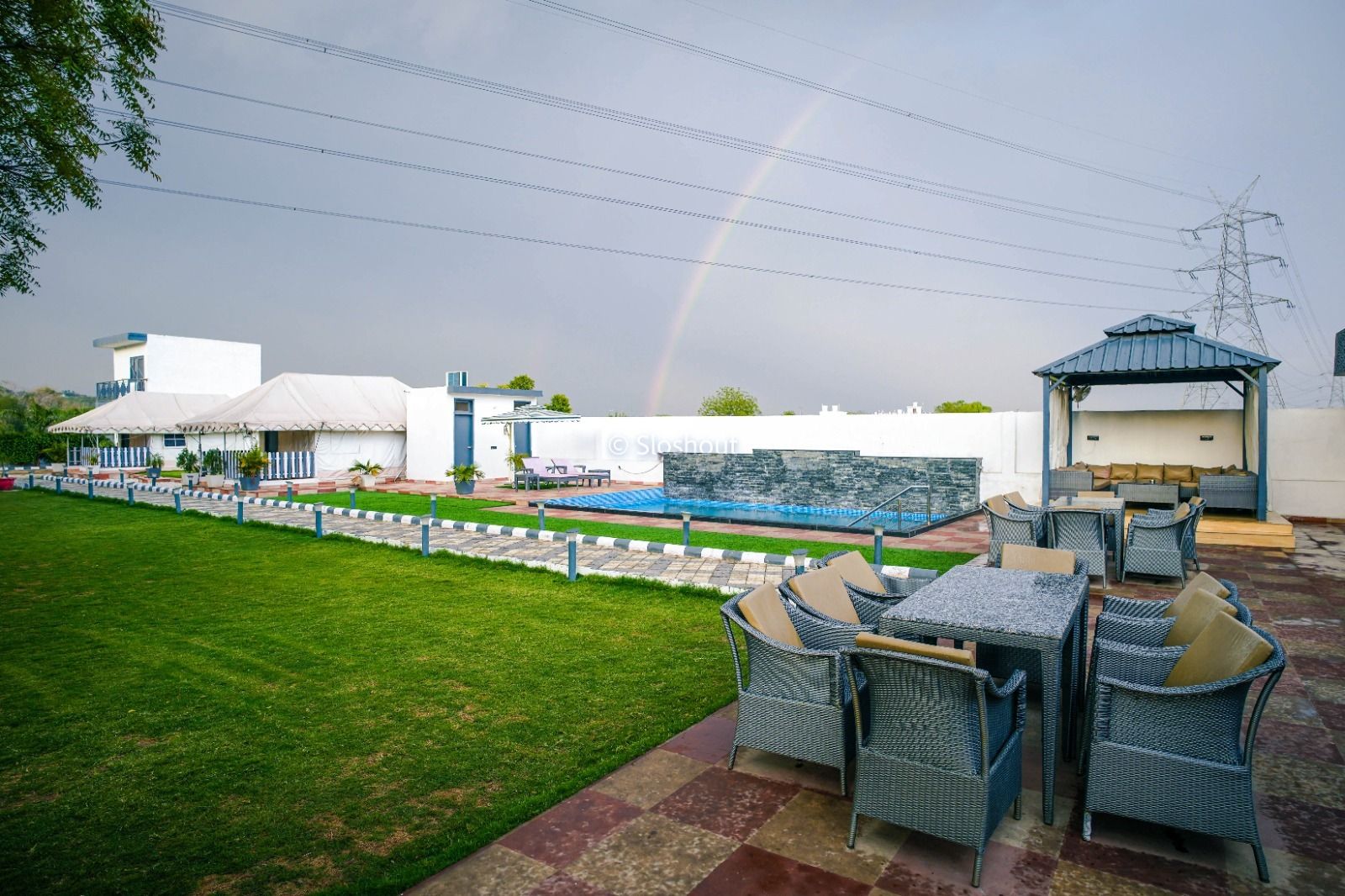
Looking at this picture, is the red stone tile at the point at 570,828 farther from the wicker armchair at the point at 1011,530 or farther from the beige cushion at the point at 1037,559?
the wicker armchair at the point at 1011,530

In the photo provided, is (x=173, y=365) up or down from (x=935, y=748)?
up

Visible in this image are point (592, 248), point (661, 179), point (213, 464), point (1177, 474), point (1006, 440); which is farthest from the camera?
point (213, 464)

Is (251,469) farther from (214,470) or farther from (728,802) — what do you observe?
(728,802)

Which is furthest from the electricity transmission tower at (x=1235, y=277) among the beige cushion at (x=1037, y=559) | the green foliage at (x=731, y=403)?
the green foliage at (x=731, y=403)

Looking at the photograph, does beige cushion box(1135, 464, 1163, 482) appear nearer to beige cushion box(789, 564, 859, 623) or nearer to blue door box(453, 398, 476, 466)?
beige cushion box(789, 564, 859, 623)

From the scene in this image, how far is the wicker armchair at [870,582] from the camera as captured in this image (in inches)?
162

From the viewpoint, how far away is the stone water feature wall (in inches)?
591

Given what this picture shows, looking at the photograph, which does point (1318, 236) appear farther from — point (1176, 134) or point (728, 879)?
point (728, 879)

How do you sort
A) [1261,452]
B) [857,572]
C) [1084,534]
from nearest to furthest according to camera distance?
[857,572] < [1084,534] < [1261,452]

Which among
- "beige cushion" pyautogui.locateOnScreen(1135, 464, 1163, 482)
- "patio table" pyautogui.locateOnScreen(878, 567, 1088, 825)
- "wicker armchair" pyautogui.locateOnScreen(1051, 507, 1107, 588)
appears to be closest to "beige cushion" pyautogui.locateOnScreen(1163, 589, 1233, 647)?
"patio table" pyautogui.locateOnScreen(878, 567, 1088, 825)

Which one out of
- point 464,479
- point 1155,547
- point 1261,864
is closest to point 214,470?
point 464,479

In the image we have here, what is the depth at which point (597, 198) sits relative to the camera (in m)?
17.5

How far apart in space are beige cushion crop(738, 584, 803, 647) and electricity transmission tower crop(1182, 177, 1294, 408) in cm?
2219

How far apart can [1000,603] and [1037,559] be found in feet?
4.61
